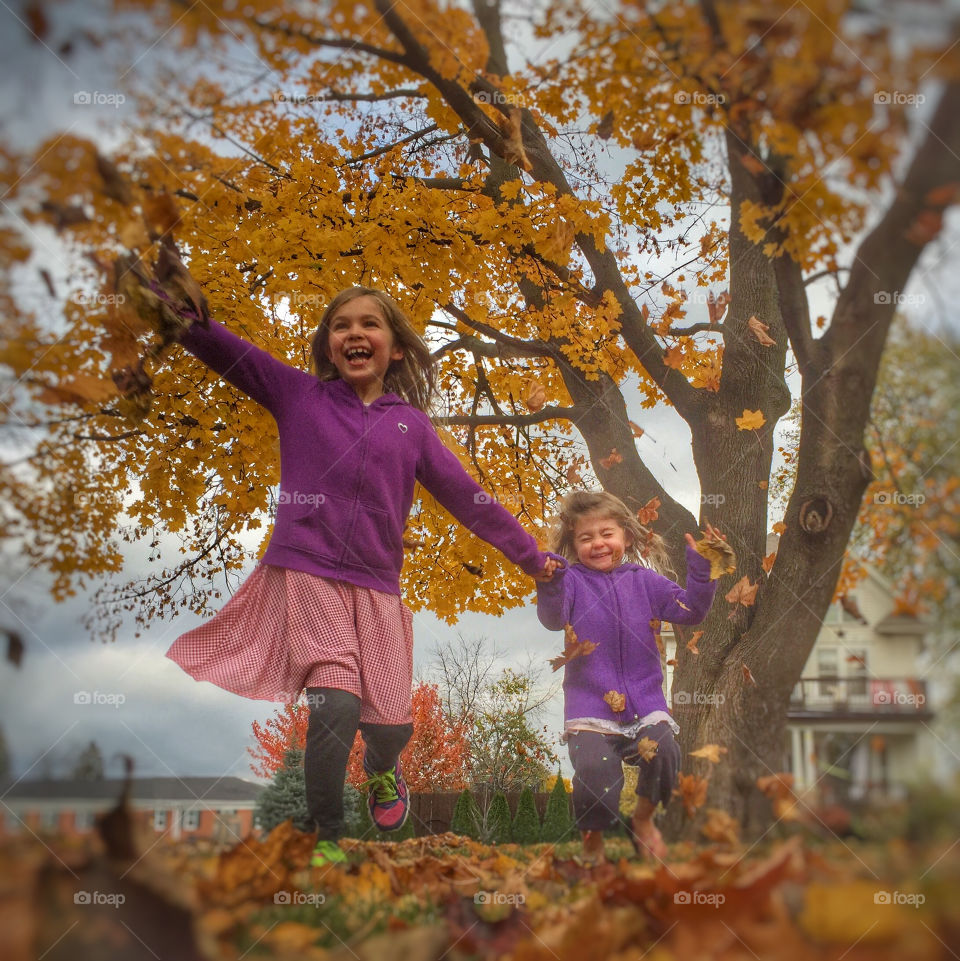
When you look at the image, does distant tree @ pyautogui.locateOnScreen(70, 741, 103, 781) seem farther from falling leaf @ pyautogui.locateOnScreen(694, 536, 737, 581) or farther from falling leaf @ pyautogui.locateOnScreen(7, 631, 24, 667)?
falling leaf @ pyautogui.locateOnScreen(694, 536, 737, 581)

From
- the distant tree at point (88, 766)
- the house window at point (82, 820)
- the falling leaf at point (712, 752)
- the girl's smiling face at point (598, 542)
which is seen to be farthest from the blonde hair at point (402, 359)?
the house window at point (82, 820)

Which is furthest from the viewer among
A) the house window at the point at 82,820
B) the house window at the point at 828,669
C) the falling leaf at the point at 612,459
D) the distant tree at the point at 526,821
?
the distant tree at the point at 526,821

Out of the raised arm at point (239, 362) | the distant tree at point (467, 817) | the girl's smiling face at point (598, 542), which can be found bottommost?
the distant tree at point (467, 817)

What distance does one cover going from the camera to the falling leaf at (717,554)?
3441 millimetres

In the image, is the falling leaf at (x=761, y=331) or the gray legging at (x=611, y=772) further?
the falling leaf at (x=761, y=331)

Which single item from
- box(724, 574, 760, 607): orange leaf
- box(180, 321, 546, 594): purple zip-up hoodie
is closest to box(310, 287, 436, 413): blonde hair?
box(180, 321, 546, 594): purple zip-up hoodie

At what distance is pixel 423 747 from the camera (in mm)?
7012

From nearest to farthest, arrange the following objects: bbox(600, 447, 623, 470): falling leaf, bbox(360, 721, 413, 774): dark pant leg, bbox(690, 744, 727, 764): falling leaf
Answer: bbox(690, 744, 727, 764): falling leaf, bbox(360, 721, 413, 774): dark pant leg, bbox(600, 447, 623, 470): falling leaf

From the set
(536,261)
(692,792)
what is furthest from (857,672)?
(536,261)

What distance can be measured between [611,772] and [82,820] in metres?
2.40

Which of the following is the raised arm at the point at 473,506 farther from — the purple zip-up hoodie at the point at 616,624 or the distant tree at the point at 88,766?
the distant tree at the point at 88,766

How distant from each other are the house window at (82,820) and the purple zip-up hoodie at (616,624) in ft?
7.56

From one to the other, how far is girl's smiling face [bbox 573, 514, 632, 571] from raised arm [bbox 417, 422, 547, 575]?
50 cm

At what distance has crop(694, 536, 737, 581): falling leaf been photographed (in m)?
3.44
